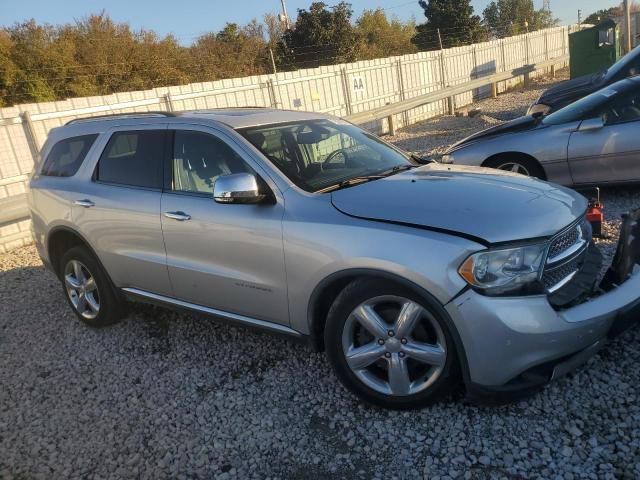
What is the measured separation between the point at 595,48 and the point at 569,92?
31.0 feet

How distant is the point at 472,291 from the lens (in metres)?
2.52

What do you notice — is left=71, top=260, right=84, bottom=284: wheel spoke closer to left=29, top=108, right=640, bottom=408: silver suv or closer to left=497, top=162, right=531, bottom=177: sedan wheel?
left=29, top=108, right=640, bottom=408: silver suv

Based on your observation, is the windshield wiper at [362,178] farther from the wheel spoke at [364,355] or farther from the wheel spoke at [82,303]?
the wheel spoke at [82,303]

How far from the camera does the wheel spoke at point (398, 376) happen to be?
2.84 m

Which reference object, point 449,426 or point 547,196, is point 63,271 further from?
point 547,196

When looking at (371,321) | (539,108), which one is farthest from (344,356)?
(539,108)

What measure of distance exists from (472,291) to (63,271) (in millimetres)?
3783

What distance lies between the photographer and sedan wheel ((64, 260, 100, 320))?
15.1 ft

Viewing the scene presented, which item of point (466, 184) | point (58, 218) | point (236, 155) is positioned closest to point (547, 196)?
point (466, 184)

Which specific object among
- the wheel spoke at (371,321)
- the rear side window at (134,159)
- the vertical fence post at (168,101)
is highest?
the vertical fence post at (168,101)

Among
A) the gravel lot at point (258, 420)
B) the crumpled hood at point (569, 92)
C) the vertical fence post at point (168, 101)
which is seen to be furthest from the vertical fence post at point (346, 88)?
the gravel lot at point (258, 420)

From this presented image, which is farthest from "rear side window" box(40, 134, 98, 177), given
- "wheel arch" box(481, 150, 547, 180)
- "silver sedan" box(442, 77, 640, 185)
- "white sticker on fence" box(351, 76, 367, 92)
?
"white sticker on fence" box(351, 76, 367, 92)

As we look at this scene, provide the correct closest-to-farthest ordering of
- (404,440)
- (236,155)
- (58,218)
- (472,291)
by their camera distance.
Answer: (472,291), (404,440), (236,155), (58,218)

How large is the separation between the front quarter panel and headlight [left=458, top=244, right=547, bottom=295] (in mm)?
45
